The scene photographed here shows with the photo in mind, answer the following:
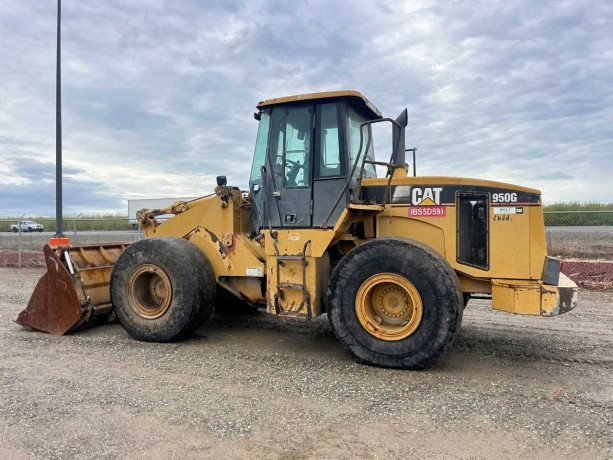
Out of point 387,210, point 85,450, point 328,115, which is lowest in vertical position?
point 85,450

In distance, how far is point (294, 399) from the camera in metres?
4.09

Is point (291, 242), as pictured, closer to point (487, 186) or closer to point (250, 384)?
point (250, 384)

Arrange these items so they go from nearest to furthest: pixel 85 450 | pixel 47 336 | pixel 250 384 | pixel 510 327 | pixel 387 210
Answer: pixel 85 450 → pixel 250 384 → pixel 387 210 → pixel 47 336 → pixel 510 327

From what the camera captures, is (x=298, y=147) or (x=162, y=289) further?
(x=162, y=289)

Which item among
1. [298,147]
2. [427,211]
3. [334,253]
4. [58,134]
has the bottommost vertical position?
[334,253]

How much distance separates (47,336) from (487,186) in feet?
18.6

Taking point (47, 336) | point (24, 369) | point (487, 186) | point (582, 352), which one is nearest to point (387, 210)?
point (487, 186)

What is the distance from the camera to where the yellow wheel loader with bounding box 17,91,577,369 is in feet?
15.7

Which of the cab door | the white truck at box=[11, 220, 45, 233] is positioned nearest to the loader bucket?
the cab door

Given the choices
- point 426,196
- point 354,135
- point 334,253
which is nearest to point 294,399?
point 334,253

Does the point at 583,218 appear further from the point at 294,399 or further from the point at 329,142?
the point at 294,399

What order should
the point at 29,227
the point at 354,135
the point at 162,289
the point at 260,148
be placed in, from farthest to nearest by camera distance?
the point at 29,227
the point at 162,289
the point at 260,148
the point at 354,135

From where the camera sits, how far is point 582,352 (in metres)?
5.48

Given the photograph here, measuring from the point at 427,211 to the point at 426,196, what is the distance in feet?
0.53
